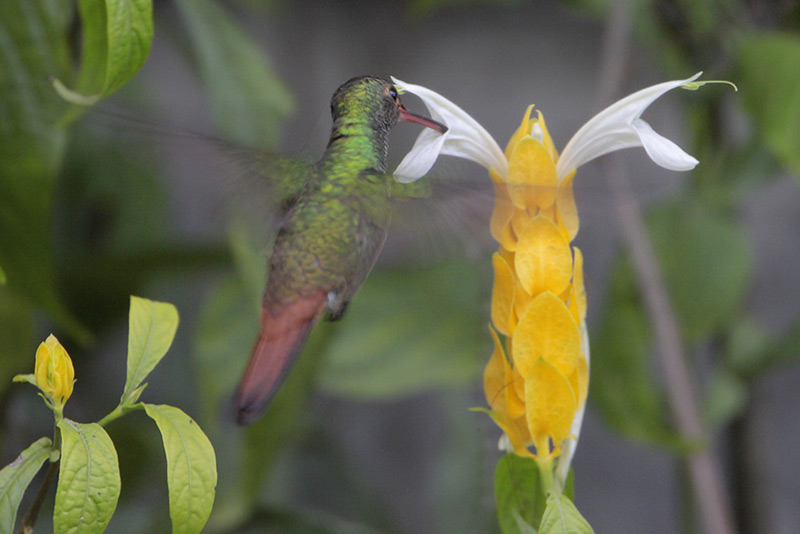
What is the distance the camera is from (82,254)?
35.4 inches

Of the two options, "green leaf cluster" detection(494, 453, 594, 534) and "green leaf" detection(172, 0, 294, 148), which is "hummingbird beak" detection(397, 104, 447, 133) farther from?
"green leaf" detection(172, 0, 294, 148)

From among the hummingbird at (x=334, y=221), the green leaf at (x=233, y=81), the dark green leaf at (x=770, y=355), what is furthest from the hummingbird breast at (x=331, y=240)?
the dark green leaf at (x=770, y=355)

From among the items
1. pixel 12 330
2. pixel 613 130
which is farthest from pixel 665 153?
pixel 12 330

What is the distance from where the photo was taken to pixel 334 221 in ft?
1.16

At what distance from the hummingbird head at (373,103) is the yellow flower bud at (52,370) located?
0.15 metres

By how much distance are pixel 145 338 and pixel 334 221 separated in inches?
4.6

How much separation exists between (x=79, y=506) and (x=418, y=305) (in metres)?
0.66

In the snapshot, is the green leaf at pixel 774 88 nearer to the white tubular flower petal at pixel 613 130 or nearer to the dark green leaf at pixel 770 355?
the dark green leaf at pixel 770 355

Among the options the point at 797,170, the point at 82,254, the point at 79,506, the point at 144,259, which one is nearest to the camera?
the point at 79,506

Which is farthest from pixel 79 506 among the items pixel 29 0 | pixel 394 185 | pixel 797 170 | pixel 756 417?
pixel 756 417

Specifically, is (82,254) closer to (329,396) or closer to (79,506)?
(329,396)

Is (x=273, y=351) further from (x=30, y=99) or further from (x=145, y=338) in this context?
(x=30, y=99)

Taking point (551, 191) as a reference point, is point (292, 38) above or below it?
above

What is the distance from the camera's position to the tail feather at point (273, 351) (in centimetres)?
26
